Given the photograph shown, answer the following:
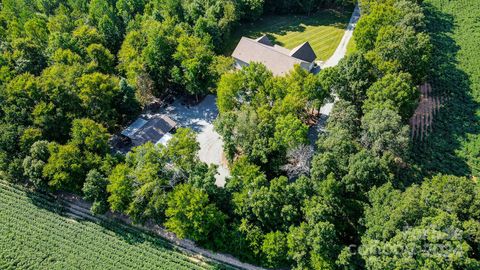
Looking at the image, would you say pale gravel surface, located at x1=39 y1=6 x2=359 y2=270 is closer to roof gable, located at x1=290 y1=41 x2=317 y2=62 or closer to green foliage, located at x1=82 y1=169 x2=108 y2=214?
green foliage, located at x1=82 y1=169 x2=108 y2=214

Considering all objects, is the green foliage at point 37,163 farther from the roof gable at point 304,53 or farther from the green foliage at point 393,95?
the green foliage at point 393,95

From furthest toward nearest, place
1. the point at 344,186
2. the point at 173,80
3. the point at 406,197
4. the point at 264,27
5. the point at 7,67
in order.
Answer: the point at 264,27 → the point at 173,80 → the point at 7,67 → the point at 344,186 → the point at 406,197

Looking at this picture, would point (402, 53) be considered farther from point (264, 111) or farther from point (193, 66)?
point (193, 66)

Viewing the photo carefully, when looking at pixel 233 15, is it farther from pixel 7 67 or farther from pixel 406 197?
pixel 406 197

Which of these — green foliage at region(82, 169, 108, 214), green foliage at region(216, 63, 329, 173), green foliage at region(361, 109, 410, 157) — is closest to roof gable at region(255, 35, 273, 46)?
green foliage at region(216, 63, 329, 173)

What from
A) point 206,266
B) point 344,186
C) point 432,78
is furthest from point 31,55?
point 432,78

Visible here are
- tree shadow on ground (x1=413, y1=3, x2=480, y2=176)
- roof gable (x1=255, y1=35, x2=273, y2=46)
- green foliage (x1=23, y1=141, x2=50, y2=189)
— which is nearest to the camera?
green foliage (x1=23, y1=141, x2=50, y2=189)
